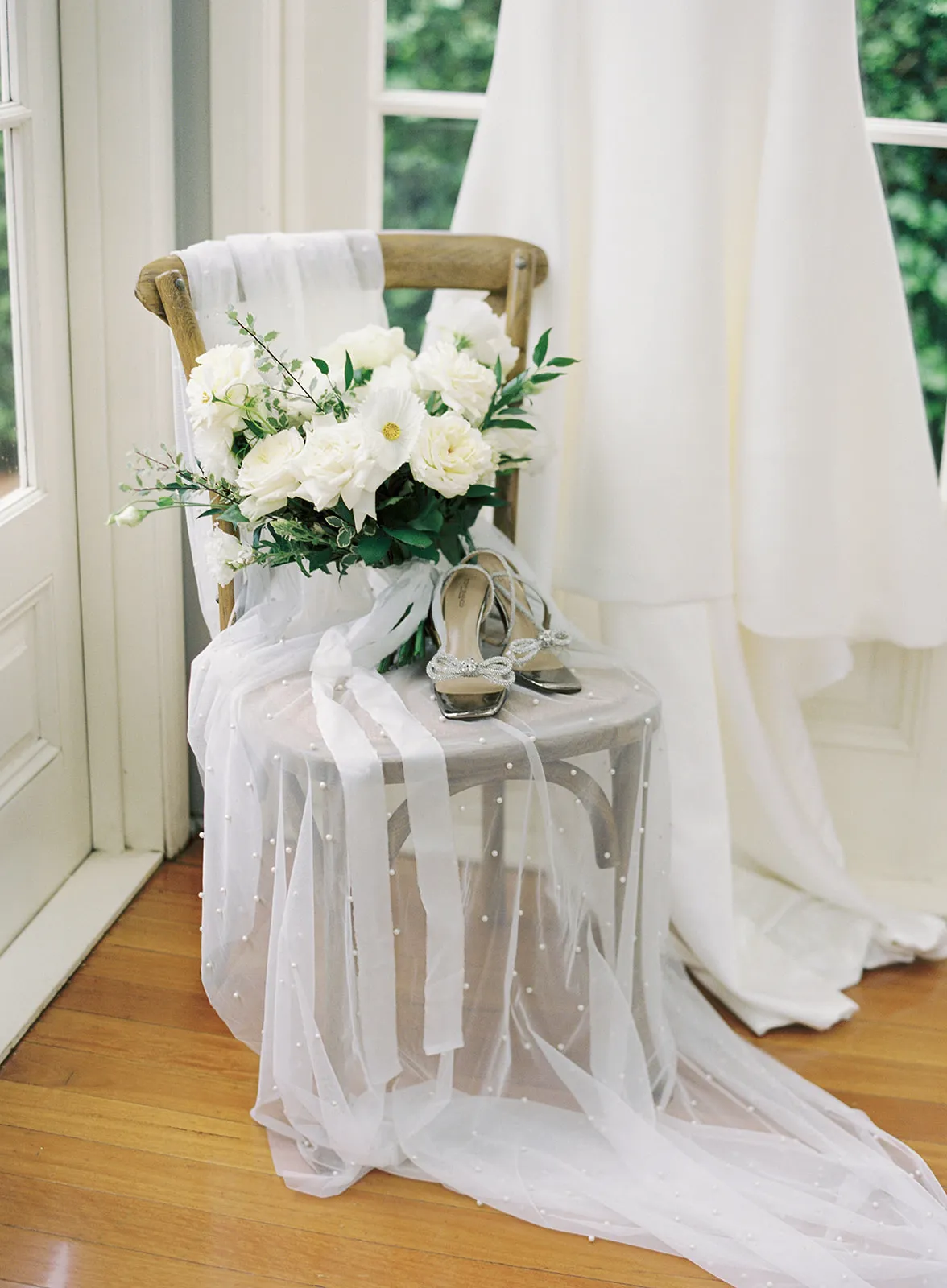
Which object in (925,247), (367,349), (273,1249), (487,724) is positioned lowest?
(273,1249)

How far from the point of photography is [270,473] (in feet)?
4.38

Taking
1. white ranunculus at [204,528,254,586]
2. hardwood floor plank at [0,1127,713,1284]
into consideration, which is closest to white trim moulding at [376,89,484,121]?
white ranunculus at [204,528,254,586]

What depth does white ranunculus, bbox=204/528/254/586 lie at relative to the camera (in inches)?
56.7

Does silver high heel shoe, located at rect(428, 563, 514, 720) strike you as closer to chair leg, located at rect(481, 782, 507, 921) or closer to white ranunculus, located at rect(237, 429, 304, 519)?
chair leg, located at rect(481, 782, 507, 921)

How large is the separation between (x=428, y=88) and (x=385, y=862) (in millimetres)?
1096

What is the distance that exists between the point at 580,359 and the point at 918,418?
45 cm

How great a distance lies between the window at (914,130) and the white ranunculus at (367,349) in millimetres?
760

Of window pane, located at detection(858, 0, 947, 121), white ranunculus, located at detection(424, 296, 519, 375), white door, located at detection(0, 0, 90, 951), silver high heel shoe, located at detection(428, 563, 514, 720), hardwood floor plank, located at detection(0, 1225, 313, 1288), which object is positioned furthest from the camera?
window pane, located at detection(858, 0, 947, 121)

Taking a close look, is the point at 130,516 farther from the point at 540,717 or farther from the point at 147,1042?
the point at 147,1042

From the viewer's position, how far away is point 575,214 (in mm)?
1665

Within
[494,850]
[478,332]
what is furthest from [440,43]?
[494,850]

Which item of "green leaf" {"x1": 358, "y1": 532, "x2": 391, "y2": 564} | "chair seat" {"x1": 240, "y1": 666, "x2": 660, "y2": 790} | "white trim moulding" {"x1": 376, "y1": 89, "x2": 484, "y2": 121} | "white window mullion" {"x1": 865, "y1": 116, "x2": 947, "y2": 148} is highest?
"white trim moulding" {"x1": 376, "y1": 89, "x2": 484, "y2": 121}

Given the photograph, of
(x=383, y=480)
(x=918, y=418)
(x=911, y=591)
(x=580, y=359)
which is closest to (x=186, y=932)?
(x=383, y=480)

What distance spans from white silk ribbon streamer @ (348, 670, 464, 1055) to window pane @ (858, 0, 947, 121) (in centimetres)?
108
